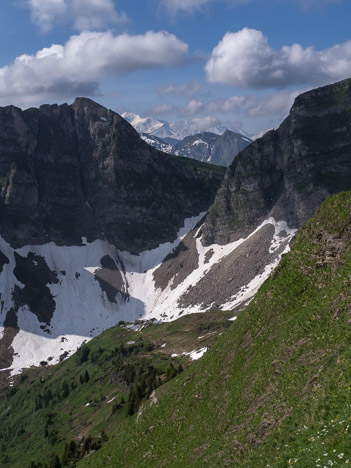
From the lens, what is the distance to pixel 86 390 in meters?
156

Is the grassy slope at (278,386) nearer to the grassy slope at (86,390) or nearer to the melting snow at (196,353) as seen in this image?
the grassy slope at (86,390)

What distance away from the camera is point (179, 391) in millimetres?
64000

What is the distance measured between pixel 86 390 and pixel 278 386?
417 ft

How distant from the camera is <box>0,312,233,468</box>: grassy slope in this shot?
126938mm

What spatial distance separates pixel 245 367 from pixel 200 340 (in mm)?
99722

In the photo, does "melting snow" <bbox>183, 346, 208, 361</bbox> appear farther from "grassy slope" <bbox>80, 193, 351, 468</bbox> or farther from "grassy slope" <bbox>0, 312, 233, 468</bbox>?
"grassy slope" <bbox>80, 193, 351, 468</bbox>

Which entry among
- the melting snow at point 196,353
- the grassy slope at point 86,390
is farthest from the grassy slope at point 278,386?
the melting snow at point 196,353

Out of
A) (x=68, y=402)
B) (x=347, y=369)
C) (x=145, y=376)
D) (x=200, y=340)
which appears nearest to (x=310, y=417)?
(x=347, y=369)

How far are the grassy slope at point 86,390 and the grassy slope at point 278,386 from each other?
157 feet

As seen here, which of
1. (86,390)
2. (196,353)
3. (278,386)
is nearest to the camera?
(278,386)

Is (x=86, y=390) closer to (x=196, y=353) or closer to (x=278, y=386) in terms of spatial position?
(x=196, y=353)

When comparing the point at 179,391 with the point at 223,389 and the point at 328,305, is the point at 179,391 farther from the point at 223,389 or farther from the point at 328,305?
the point at 328,305

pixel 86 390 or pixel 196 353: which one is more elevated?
pixel 196 353

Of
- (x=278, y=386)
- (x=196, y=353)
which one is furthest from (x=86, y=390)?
(x=278, y=386)
